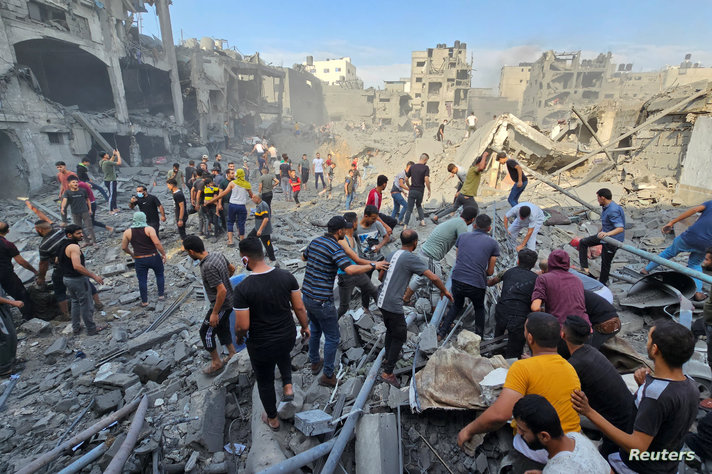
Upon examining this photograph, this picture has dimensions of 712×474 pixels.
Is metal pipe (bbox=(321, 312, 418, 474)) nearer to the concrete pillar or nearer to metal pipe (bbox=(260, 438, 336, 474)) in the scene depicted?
metal pipe (bbox=(260, 438, 336, 474))

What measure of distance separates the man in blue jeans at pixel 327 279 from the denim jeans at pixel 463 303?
3.84ft

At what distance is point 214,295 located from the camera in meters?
4.18

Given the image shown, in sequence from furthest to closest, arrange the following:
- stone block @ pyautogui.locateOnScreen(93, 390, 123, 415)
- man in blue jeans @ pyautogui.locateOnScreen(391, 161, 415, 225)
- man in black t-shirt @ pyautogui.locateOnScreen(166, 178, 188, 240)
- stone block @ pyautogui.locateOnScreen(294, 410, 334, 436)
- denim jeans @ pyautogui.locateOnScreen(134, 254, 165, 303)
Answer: man in blue jeans @ pyautogui.locateOnScreen(391, 161, 415, 225) < man in black t-shirt @ pyautogui.locateOnScreen(166, 178, 188, 240) < denim jeans @ pyautogui.locateOnScreen(134, 254, 165, 303) < stone block @ pyautogui.locateOnScreen(93, 390, 123, 415) < stone block @ pyautogui.locateOnScreen(294, 410, 334, 436)

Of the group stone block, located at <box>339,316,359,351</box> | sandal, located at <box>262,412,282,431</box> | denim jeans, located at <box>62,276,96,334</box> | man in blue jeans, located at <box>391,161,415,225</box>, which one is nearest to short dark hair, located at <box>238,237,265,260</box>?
sandal, located at <box>262,412,282,431</box>

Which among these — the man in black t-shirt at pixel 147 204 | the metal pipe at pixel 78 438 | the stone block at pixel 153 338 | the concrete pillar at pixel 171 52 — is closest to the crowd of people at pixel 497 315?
the man in black t-shirt at pixel 147 204

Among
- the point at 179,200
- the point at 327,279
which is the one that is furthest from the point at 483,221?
the point at 179,200

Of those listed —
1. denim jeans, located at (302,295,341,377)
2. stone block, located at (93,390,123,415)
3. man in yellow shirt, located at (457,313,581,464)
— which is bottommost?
stone block, located at (93,390,123,415)

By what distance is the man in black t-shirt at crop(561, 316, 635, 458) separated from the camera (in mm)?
2357

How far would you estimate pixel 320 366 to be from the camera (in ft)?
13.2

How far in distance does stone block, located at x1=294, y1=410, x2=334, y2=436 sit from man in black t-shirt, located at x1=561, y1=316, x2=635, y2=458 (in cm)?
213

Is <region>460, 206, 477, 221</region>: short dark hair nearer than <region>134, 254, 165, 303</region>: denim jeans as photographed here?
Yes

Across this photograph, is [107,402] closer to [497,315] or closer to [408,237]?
[408,237]

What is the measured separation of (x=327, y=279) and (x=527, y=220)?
4170mm

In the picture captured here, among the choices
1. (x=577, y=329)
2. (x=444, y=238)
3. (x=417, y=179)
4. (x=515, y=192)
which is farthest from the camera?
(x=417, y=179)
